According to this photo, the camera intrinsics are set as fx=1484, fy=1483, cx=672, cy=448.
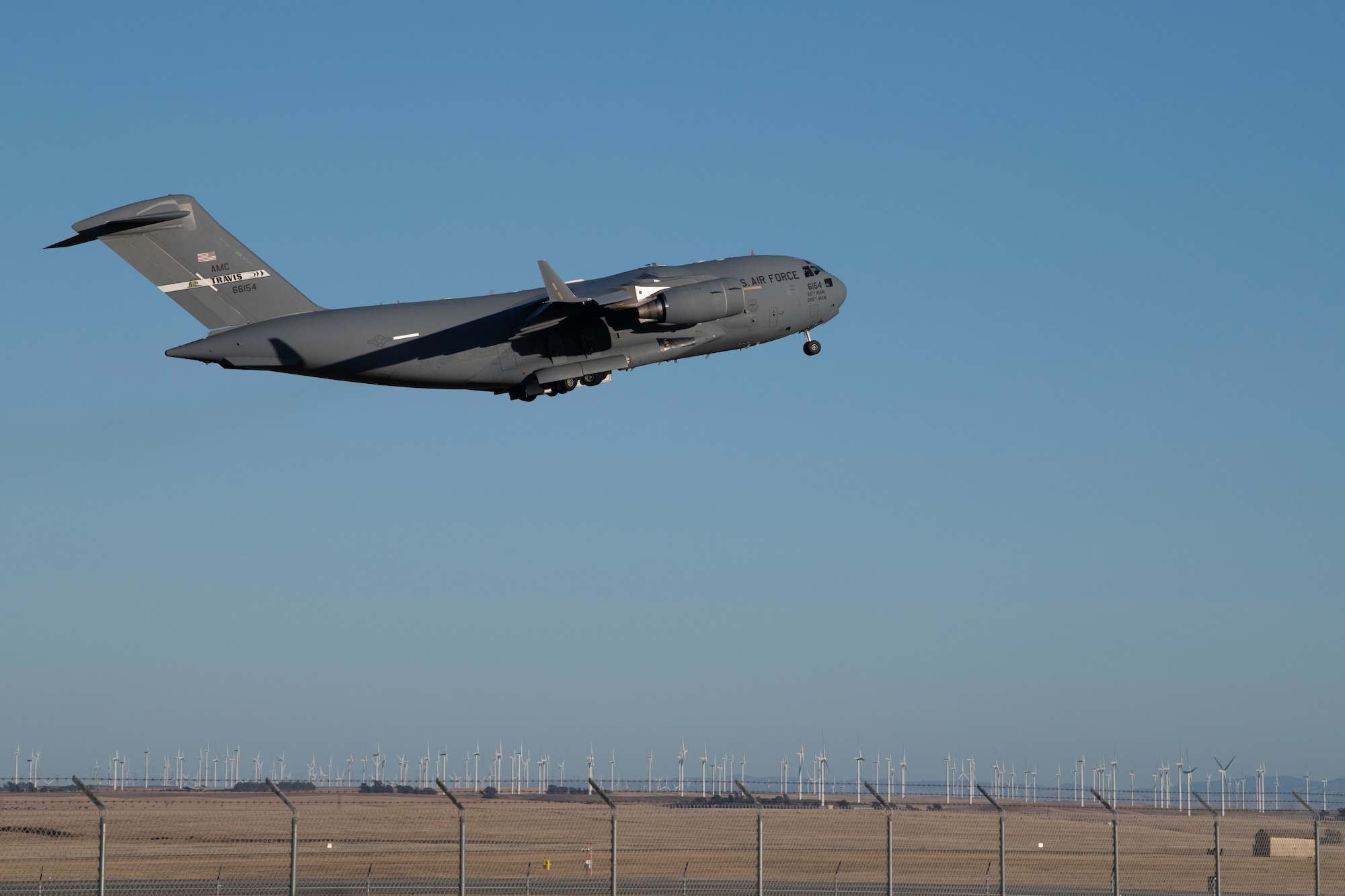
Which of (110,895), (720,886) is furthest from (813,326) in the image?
(110,895)

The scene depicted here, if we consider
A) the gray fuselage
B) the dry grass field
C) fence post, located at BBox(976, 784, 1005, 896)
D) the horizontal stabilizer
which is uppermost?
the horizontal stabilizer

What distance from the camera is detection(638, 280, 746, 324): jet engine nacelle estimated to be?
3472 cm

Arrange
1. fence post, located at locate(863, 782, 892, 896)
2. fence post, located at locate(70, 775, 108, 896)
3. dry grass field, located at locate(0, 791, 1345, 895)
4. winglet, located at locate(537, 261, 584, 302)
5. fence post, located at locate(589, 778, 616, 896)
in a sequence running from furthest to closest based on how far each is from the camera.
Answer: dry grass field, located at locate(0, 791, 1345, 895) → winglet, located at locate(537, 261, 584, 302) → fence post, located at locate(863, 782, 892, 896) → fence post, located at locate(589, 778, 616, 896) → fence post, located at locate(70, 775, 108, 896)

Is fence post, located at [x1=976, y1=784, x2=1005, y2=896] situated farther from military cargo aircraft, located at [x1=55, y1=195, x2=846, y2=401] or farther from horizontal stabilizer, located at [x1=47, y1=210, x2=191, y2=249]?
horizontal stabilizer, located at [x1=47, y1=210, x2=191, y2=249]

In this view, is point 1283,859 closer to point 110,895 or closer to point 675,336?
point 675,336

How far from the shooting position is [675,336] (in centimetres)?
3647

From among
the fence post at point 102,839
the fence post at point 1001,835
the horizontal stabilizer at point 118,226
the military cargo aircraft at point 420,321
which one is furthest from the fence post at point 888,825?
the horizontal stabilizer at point 118,226

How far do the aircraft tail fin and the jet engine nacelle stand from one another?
26.8 ft

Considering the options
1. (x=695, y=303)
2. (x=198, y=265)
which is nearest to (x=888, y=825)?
(x=695, y=303)

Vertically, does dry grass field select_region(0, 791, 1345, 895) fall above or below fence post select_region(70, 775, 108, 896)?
below

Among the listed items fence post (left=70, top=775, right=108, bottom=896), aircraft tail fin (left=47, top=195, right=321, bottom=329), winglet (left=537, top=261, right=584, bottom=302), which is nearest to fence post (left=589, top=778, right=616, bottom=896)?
fence post (left=70, top=775, right=108, bottom=896)

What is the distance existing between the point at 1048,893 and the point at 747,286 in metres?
16.1

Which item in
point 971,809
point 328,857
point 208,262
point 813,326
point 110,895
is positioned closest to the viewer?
point 110,895

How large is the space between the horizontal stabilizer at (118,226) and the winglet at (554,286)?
909 cm
